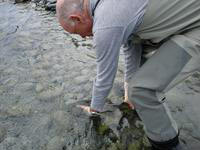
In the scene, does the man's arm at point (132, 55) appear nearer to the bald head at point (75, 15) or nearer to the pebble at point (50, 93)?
the bald head at point (75, 15)

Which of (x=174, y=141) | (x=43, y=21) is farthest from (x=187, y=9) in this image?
(x=43, y=21)

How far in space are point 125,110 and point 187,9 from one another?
170 cm

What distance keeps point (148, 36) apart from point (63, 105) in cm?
174

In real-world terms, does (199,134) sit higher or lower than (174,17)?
lower

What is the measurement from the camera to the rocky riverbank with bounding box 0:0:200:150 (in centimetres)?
341

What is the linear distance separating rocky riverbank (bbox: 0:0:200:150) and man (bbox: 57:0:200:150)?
776 millimetres

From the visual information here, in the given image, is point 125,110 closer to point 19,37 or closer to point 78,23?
point 78,23

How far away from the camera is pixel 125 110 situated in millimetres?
3893

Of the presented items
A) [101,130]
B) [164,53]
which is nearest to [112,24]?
[164,53]

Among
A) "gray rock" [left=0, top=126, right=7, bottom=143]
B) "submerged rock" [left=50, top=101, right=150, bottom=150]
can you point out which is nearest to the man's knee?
"submerged rock" [left=50, top=101, right=150, bottom=150]

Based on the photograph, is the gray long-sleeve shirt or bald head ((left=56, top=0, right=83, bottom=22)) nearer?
the gray long-sleeve shirt

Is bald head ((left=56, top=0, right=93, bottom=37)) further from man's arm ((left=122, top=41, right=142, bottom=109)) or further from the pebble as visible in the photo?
the pebble

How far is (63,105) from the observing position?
4023 mm

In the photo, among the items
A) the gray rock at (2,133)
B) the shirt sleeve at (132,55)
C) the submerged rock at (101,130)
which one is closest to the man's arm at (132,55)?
the shirt sleeve at (132,55)
